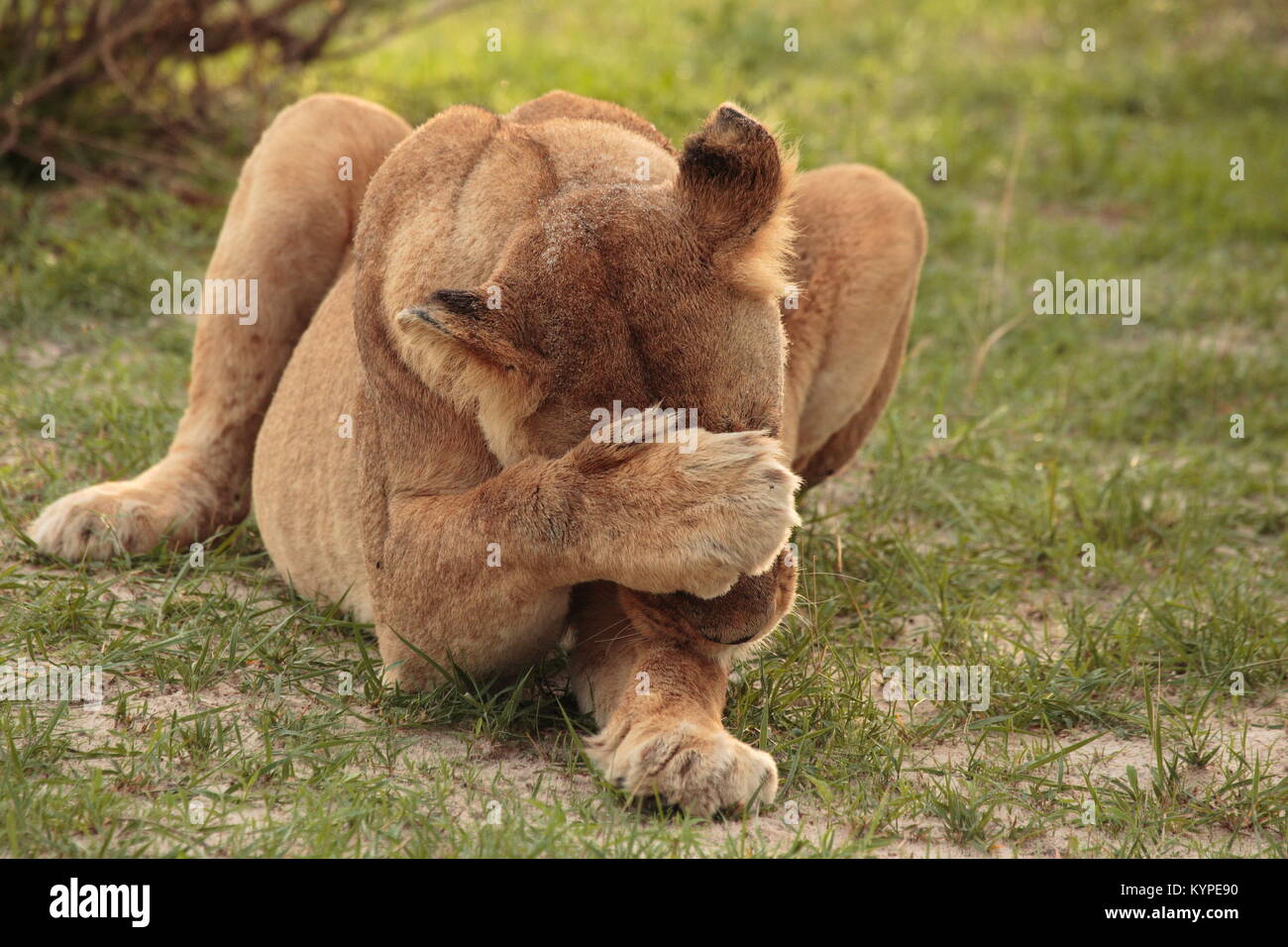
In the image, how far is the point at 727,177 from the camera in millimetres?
3297

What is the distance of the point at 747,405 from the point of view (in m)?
3.30

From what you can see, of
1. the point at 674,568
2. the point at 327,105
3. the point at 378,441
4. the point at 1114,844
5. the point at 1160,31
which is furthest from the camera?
the point at 1160,31

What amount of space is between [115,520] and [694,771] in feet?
7.77

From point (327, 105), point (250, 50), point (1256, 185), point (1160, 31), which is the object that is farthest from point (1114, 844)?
point (1160, 31)

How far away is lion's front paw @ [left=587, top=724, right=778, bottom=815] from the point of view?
10.9 feet

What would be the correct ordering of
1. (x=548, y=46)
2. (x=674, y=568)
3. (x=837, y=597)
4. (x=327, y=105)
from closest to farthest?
(x=674, y=568), (x=837, y=597), (x=327, y=105), (x=548, y=46)

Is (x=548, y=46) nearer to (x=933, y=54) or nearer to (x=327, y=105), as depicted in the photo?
(x=933, y=54)

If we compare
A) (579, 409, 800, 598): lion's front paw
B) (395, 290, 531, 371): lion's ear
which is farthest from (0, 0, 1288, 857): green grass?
(395, 290, 531, 371): lion's ear

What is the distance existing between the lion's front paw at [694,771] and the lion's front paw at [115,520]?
2132mm

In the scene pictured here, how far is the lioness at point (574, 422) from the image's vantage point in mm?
3191

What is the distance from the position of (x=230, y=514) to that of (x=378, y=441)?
1580 mm

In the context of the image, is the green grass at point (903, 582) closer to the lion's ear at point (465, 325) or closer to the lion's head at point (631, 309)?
the lion's head at point (631, 309)

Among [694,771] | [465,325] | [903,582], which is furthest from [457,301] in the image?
[903,582]
